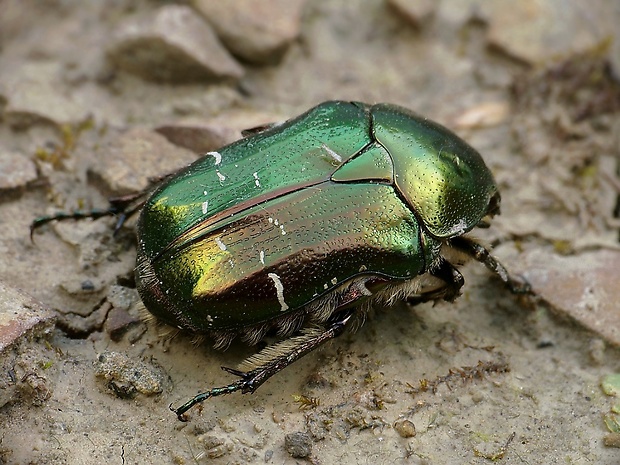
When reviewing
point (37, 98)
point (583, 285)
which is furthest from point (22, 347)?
point (583, 285)

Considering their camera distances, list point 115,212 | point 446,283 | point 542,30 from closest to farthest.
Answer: point 446,283
point 115,212
point 542,30

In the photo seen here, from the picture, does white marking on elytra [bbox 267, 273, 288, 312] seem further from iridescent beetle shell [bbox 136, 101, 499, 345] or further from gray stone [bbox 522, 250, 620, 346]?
gray stone [bbox 522, 250, 620, 346]

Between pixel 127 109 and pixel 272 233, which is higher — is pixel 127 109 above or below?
below

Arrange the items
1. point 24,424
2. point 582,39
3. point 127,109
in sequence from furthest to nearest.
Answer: point 582,39 → point 127,109 → point 24,424

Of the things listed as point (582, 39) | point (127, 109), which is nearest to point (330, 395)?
point (127, 109)

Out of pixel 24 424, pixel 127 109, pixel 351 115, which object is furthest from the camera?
pixel 127 109

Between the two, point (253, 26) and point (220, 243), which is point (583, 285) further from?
point (253, 26)

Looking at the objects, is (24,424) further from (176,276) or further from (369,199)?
(369,199)
